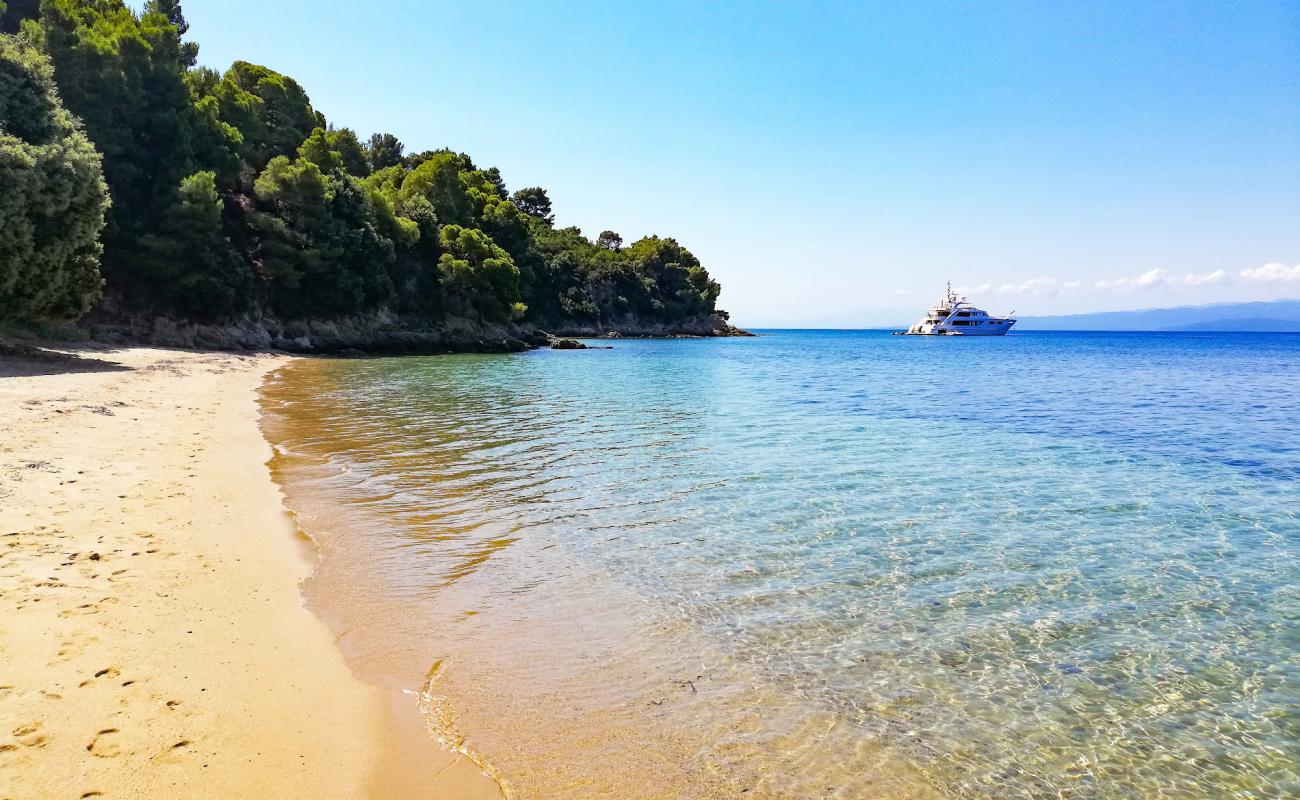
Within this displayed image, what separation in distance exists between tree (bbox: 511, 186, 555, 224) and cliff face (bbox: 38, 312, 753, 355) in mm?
56631

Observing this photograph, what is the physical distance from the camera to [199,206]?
128 ft

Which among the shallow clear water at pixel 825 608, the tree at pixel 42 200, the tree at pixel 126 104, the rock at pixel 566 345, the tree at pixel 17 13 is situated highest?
the tree at pixel 17 13

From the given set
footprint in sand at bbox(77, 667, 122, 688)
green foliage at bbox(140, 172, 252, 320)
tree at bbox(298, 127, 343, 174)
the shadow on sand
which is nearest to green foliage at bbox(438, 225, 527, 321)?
tree at bbox(298, 127, 343, 174)

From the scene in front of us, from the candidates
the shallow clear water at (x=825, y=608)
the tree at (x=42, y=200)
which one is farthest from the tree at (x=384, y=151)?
the shallow clear water at (x=825, y=608)

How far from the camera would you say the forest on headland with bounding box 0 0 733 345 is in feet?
66.6

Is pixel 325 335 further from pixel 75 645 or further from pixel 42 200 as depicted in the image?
pixel 75 645

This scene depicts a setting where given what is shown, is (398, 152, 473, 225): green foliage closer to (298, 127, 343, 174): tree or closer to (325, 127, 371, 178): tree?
(325, 127, 371, 178): tree

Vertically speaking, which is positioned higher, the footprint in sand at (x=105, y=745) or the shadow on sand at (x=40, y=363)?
the shadow on sand at (x=40, y=363)

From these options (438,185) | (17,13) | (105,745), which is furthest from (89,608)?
(438,185)

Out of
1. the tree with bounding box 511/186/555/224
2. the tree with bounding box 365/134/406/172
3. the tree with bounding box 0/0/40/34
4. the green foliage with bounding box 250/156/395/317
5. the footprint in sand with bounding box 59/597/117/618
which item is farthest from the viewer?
the tree with bounding box 511/186/555/224

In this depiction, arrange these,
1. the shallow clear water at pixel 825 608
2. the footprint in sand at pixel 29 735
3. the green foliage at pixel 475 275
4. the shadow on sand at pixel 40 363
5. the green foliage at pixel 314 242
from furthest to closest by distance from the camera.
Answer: the green foliage at pixel 475 275 → the green foliage at pixel 314 242 → the shadow on sand at pixel 40 363 → the shallow clear water at pixel 825 608 → the footprint in sand at pixel 29 735

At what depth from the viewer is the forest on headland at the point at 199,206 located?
66.6 ft

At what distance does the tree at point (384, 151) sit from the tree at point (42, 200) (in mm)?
71993

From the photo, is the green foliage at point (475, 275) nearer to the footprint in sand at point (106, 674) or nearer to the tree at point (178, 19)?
the tree at point (178, 19)
